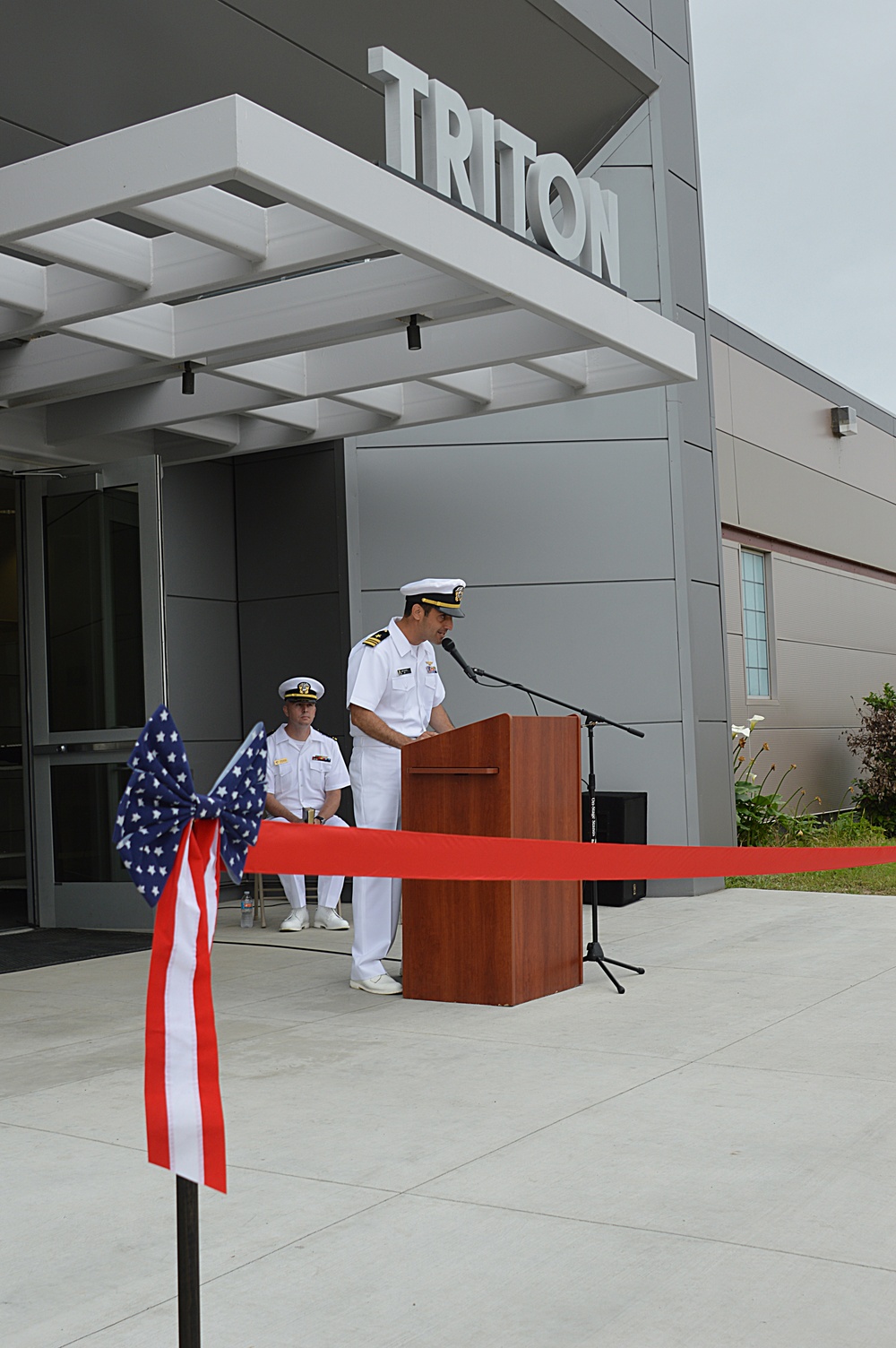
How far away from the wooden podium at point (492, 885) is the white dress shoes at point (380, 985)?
0.13 m

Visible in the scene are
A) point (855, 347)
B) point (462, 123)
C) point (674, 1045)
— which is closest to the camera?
point (674, 1045)

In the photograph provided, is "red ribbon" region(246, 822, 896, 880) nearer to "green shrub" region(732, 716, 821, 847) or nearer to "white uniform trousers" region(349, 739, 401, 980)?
"white uniform trousers" region(349, 739, 401, 980)

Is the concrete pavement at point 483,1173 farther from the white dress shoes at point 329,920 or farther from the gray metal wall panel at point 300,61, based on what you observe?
the gray metal wall panel at point 300,61

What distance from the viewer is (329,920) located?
7.93 meters

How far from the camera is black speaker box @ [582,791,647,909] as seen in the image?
855 cm

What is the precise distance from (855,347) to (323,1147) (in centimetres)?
4851

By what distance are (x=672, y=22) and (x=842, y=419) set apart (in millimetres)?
6848

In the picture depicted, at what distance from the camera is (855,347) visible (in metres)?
47.6

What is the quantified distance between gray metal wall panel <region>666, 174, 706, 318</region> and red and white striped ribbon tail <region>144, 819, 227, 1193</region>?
8506 mm

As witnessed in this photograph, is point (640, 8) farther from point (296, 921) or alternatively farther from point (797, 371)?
point (296, 921)

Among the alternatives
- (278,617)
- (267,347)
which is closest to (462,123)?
(267,347)

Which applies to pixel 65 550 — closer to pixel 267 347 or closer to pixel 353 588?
pixel 353 588

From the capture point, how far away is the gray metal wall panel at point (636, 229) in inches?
375

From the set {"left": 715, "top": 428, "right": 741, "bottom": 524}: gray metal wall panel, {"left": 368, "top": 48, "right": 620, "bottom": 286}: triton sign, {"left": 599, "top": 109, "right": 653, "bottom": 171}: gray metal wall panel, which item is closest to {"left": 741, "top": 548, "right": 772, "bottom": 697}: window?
{"left": 715, "top": 428, "right": 741, "bottom": 524}: gray metal wall panel
